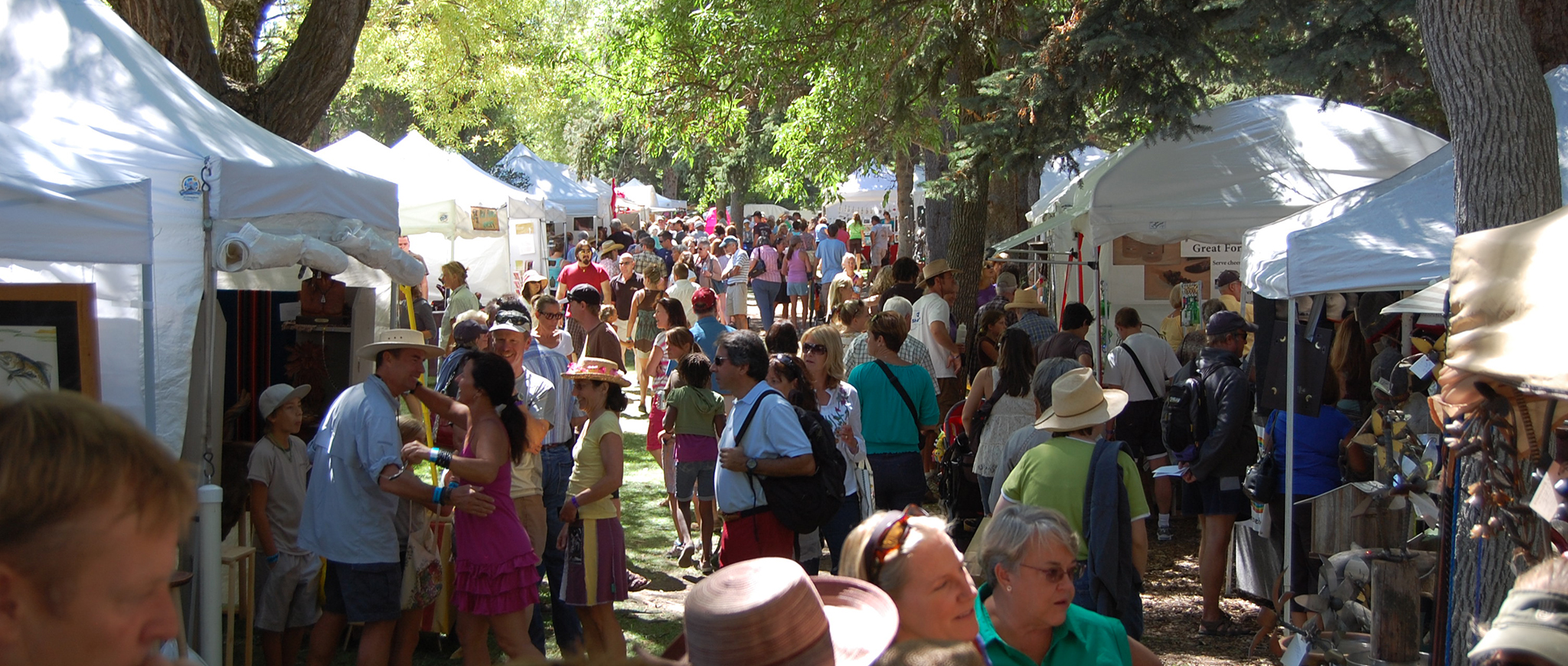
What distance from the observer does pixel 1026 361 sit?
7031 mm

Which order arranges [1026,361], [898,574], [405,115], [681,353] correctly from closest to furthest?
[898,574] < [1026,361] < [681,353] < [405,115]

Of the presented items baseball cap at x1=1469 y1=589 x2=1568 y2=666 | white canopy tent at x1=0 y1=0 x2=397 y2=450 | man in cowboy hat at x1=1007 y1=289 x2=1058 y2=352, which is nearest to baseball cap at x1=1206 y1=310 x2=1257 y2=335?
man in cowboy hat at x1=1007 y1=289 x2=1058 y2=352

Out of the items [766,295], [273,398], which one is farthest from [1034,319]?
[766,295]

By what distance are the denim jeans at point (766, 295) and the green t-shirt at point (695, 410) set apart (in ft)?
45.2

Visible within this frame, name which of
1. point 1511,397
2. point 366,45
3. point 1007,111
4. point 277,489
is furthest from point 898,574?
point 366,45

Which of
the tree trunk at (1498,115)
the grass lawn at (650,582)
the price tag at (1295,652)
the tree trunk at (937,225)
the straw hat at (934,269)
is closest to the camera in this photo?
the tree trunk at (1498,115)

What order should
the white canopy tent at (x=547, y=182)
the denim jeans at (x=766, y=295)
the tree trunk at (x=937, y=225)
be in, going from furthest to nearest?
the white canopy tent at (x=547, y=182) → the denim jeans at (x=766, y=295) → the tree trunk at (x=937, y=225)

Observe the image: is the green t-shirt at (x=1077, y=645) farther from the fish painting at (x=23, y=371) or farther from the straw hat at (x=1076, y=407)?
the fish painting at (x=23, y=371)

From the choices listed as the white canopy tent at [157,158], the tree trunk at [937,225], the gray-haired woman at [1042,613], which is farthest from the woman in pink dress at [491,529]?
the tree trunk at [937,225]

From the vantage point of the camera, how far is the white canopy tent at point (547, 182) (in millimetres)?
25828

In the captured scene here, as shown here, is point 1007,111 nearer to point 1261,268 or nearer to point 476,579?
point 1261,268

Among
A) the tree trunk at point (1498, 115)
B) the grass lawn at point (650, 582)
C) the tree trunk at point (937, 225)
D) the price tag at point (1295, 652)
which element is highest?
the tree trunk at point (937, 225)

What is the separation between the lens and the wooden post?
4.50 m

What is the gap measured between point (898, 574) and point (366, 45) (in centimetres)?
1984
